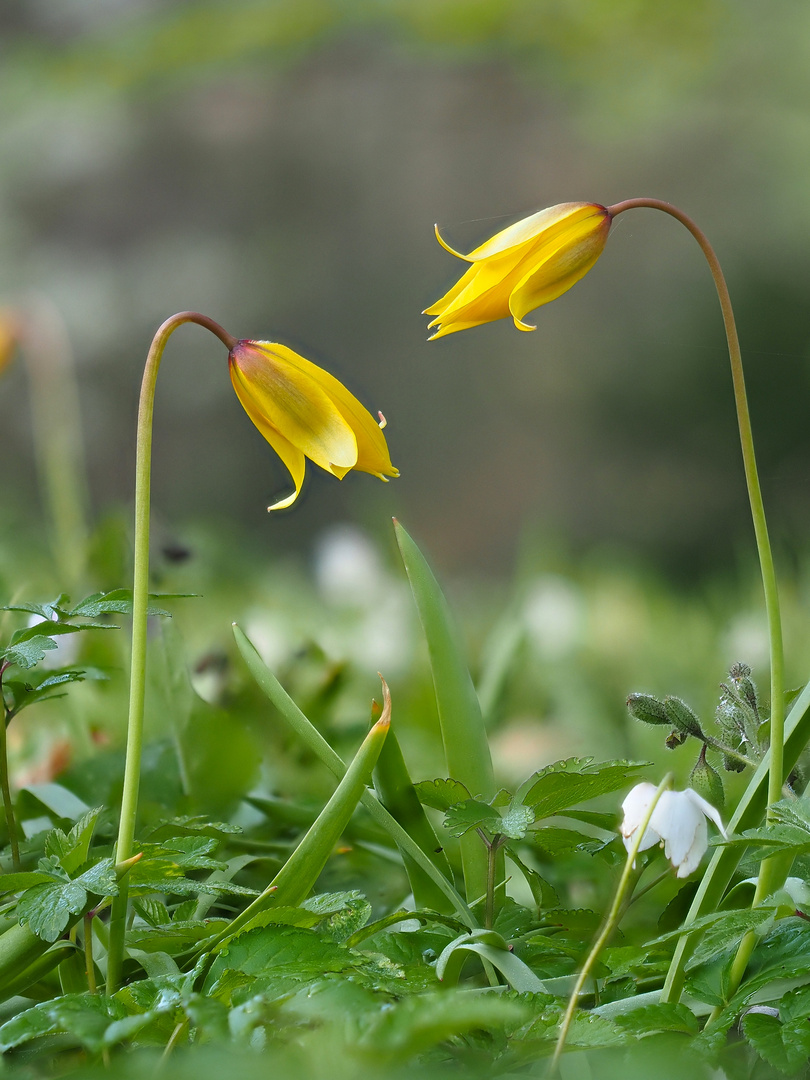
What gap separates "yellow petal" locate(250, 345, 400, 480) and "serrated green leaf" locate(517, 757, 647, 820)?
0.16 meters

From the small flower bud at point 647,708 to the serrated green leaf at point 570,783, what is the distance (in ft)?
0.13

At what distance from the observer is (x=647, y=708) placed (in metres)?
0.46

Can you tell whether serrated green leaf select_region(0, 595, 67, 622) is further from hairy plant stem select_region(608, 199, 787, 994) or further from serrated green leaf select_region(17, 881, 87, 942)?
hairy plant stem select_region(608, 199, 787, 994)

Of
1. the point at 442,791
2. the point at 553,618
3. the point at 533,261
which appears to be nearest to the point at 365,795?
the point at 442,791

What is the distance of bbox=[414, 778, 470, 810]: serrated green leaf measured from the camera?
431 millimetres

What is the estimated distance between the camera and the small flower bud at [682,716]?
46 centimetres

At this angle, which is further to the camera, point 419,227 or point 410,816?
point 419,227

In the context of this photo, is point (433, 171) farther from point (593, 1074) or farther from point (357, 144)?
point (593, 1074)

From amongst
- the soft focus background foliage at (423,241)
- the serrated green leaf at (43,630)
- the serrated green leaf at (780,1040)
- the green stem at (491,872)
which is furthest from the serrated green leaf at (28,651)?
the soft focus background foliage at (423,241)

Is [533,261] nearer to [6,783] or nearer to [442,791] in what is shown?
[442,791]

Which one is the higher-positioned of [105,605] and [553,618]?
[105,605]

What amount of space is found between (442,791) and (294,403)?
20 centimetres

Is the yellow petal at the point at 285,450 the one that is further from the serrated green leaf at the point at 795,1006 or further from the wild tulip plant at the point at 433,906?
the serrated green leaf at the point at 795,1006

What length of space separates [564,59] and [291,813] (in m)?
3.52
